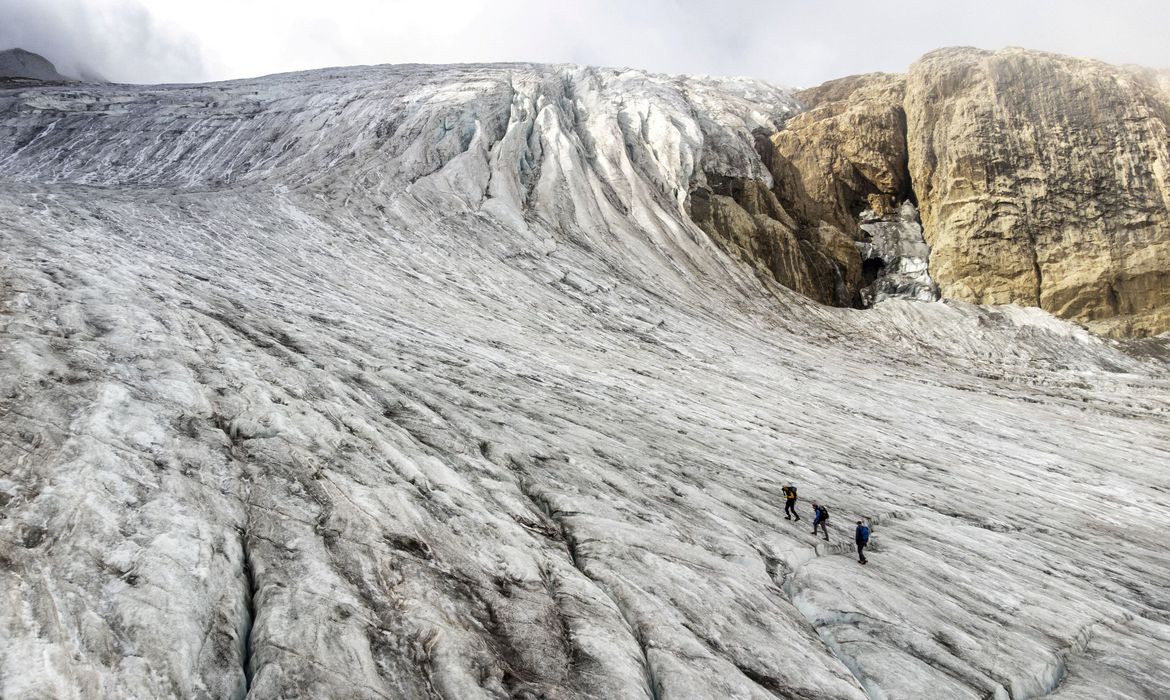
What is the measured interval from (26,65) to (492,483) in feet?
506

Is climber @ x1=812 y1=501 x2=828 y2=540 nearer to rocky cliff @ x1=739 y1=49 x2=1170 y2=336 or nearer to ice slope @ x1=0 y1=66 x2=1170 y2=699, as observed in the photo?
ice slope @ x1=0 y1=66 x2=1170 y2=699

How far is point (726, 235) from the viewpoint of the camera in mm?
48844

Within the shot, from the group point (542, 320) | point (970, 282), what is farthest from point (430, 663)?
point (970, 282)

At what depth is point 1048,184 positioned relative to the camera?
2023 inches

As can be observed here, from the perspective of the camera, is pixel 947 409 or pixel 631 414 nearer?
pixel 631 414

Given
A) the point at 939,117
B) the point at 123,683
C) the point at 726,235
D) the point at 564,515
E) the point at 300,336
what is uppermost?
the point at 939,117

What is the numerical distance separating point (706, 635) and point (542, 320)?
818 inches

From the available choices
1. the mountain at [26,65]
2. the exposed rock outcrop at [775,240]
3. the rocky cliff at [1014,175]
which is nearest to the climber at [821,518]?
the exposed rock outcrop at [775,240]

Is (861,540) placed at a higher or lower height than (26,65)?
lower

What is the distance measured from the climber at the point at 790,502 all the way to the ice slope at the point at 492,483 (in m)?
0.52

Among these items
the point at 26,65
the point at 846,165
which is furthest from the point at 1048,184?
the point at 26,65

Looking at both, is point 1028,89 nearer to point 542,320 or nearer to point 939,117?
point 939,117

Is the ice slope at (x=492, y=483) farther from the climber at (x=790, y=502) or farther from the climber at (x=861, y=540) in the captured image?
the climber at (x=790, y=502)

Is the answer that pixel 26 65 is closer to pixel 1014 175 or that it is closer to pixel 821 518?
pixel 1014 175
